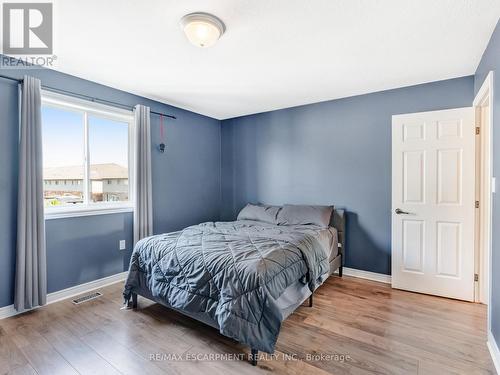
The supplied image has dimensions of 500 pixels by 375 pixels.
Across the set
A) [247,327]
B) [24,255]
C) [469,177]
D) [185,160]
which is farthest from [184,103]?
[469,177]

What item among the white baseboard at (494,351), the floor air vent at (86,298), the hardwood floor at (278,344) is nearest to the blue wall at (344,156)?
the hardwood floor at (278,344)

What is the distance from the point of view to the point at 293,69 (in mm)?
2703

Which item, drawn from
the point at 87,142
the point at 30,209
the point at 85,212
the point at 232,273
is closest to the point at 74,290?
the point at 85,212

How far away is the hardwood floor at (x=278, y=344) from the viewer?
1732 millimetres

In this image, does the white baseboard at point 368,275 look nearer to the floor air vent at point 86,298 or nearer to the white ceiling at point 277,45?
the white ceiling at point 277,45

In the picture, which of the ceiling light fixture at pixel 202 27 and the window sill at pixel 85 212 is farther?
the window sill at pixel 85 212

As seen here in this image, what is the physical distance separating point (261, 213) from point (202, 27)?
2.50 m

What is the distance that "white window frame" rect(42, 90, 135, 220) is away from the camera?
2.73 meters

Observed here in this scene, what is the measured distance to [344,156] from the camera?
3.54 m

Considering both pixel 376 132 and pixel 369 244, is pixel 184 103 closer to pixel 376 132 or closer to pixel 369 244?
pixel 376 132

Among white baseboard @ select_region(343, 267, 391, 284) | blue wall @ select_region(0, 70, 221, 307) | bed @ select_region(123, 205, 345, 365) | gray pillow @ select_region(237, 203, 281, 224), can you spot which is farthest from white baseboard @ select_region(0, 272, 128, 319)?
white baseboard @ select_region(343, 267, 391, 284)

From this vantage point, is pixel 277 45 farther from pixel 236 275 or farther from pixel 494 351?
pixel 494 351

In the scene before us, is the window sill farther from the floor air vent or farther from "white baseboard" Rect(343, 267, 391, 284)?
"white baseboard" Rect(343, 267, 391, 284)

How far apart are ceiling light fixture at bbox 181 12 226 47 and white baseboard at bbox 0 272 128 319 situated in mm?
2785
